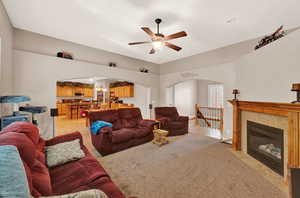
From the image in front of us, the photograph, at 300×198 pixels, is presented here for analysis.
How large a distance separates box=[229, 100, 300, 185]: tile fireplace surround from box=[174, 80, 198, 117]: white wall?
448cm

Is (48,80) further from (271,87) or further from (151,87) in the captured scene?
(271,87)

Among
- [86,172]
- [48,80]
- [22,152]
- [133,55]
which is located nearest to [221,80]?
[133,55]

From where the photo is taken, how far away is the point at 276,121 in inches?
88.7

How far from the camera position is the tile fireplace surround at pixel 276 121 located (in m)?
1.84

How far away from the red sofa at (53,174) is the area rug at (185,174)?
27.3 inches

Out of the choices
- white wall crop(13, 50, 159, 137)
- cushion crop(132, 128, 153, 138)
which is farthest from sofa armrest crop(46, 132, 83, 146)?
white wall crop(13, 50, 159, 137)

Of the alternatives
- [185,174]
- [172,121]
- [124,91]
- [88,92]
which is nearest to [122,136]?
[185,174]

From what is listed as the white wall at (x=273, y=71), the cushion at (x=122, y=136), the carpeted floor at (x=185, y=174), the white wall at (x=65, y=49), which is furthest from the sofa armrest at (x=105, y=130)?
the white wall at (x=273, y=71)

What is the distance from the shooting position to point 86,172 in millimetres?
1440

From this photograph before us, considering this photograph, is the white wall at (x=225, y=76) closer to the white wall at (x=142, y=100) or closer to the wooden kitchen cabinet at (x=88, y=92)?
the white wall at (x=142, y=100)

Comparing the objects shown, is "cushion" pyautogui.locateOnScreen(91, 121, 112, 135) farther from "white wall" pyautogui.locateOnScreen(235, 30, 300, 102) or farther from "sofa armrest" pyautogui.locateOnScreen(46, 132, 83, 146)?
"white wall" pyautogui.locateOnScreen(235, 30, 300, 102)

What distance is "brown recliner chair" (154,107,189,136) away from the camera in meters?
4.38

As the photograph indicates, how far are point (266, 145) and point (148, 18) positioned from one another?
3445 mm

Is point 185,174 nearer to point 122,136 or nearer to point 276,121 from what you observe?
point 122,136
